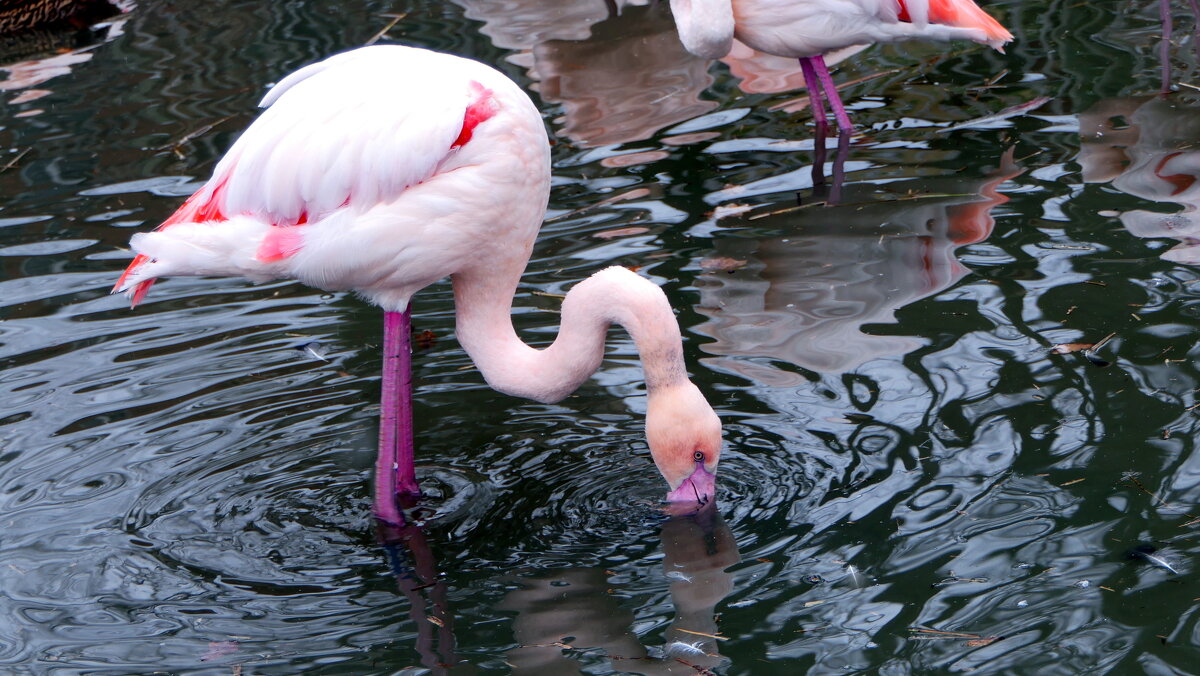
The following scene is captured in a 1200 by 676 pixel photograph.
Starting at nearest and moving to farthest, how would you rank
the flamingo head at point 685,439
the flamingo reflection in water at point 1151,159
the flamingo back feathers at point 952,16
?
the flamingo head at point 685,439 → the flamingo reflection in water at point 1151,159 → the flamingo back feathers at point 952,16

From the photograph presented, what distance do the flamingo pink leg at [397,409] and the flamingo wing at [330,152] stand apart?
490 millimetres

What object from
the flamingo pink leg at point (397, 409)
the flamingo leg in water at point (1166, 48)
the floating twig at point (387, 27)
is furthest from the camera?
the floating twig at point (387, 27)

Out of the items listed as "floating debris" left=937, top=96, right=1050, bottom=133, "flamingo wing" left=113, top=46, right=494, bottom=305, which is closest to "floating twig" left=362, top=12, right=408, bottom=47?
"floating debris" left=937, top=96, right=1050, bottom=133

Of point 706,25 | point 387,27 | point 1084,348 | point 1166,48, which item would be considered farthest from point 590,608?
point 387,27

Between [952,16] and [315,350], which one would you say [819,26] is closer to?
[952,16]

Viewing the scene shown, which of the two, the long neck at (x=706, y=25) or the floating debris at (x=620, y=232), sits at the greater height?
the long neck at (x=706, y=25)

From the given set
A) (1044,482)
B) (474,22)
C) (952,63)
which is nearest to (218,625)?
(1044,482)

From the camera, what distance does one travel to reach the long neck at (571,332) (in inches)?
161

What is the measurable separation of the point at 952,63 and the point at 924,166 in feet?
6.55

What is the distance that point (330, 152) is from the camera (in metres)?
4.20

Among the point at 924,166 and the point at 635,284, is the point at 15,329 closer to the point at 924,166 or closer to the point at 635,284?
the point at 635,284

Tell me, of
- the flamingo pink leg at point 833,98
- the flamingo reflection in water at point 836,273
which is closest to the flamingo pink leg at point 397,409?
the flamingo reflection in water at point 836,273

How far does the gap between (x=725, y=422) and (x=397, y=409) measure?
3.99 feet

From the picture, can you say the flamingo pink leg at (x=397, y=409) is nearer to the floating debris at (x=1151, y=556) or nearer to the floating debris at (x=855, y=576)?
the floating debris at (x=855, y=576)
